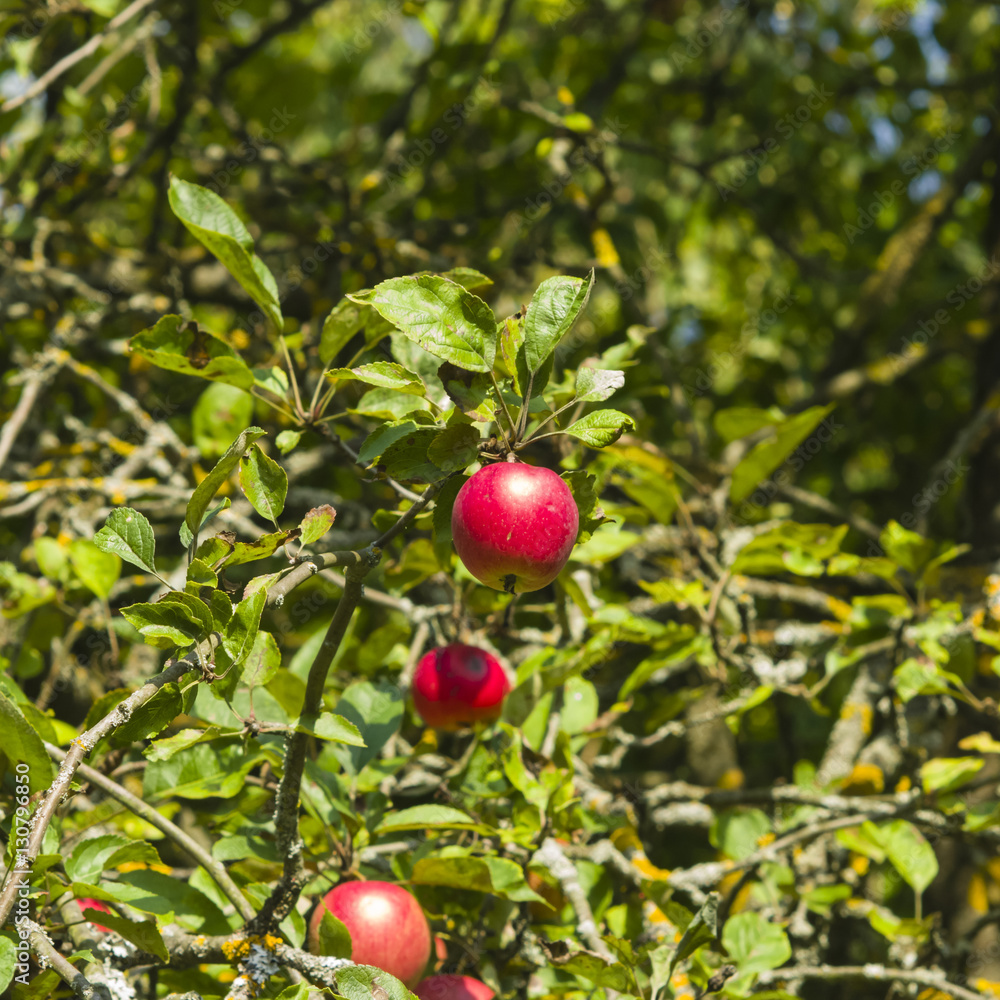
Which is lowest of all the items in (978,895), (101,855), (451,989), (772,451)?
(451,989)

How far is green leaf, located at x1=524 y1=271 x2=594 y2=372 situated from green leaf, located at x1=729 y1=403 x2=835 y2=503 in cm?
93

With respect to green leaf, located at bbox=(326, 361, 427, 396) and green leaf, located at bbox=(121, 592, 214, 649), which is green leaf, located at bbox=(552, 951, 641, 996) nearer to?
green leaf, located at bbox=(121, 592, 214, 649)

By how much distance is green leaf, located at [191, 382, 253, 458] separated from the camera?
1810 millimetres

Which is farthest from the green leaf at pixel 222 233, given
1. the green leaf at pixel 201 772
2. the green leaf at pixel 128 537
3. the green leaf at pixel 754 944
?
the green leaf at pixel 754 944

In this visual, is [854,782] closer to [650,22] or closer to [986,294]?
[986,294]

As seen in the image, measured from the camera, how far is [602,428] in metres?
1.01

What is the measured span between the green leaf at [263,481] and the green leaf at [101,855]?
474mm

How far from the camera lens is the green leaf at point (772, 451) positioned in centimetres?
179

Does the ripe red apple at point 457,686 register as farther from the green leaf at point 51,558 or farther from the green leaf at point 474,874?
the green leaf at point 51,558

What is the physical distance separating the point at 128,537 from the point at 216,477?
0.45ft

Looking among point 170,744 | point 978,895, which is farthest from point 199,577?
point 978,895

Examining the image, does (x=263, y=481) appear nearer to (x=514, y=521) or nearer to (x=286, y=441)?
(x=286, y=441)

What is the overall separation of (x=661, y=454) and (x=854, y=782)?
0.83 meters

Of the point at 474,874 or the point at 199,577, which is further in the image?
the point at 474,874
